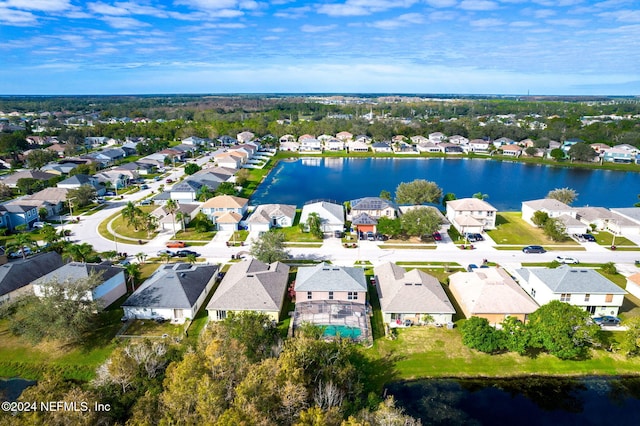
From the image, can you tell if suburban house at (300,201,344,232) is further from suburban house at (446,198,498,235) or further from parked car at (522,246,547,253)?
parked car at (522,246,547,253)

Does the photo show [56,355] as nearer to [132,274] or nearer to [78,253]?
[132,274]

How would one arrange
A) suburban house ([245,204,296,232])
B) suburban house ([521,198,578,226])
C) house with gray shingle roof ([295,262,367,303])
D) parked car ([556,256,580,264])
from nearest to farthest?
1. house with gray shingle roof ([295,262,367,303])
2. parked car ([556,256,580,264])
3. suburban house ([245,204,296,232])
4. suburban house ([521,198,578,226])

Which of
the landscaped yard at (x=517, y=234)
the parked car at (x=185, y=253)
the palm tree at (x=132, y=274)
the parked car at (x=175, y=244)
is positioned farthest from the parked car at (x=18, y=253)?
the landscaped yard at (x=517, y=234)

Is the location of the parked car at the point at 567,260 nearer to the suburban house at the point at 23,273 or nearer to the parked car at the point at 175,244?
the parked car at the point at 175,244

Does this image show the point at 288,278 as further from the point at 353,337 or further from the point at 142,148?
the point at 142,148

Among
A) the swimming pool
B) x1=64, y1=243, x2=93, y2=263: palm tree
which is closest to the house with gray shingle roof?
the swimming pool
